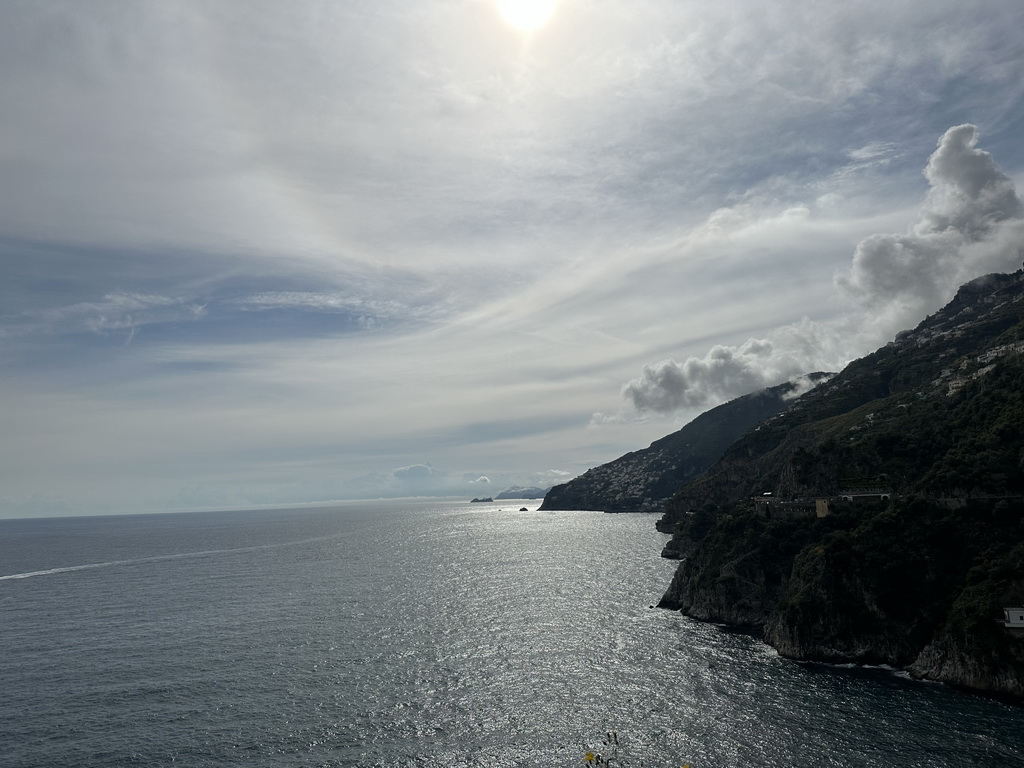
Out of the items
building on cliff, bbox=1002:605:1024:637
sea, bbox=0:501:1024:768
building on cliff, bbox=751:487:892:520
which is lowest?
sea, bbox=0:501:1024:768

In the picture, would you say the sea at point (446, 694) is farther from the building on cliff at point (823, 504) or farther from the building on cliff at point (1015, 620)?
the building on cliff at point (823, 504)

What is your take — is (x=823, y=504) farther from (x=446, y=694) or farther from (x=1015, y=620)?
(x=446, y=694)

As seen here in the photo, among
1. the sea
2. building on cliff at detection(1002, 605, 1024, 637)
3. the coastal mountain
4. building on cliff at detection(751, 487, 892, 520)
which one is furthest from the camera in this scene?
building on cliff at detection(751, 487, 892, 520)

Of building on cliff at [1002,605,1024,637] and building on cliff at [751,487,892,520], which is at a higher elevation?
building on cliff at [751,487,892,520]

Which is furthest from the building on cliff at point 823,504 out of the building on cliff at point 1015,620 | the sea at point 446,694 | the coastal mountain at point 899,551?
the building on cliff at point 1015,620

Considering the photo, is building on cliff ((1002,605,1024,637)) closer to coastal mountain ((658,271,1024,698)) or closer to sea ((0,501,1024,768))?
coastal mountain ((658,271,1024,698))

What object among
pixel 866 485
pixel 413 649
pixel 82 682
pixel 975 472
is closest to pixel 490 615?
pixel 413 649

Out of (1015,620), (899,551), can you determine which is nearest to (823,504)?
(899,551)

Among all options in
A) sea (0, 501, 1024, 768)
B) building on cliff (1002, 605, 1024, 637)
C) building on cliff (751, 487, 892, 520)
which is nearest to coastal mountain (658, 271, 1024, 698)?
building on cliff (751, 487, 892, 520)
